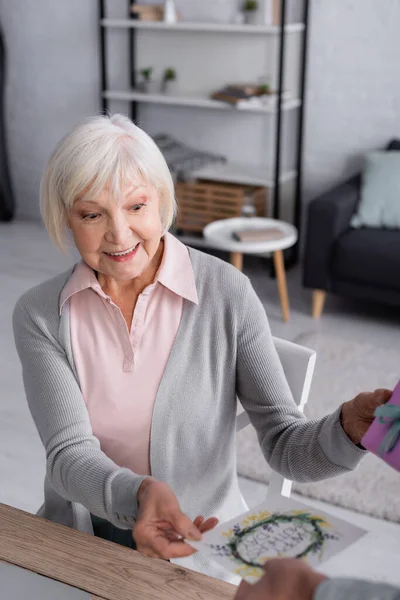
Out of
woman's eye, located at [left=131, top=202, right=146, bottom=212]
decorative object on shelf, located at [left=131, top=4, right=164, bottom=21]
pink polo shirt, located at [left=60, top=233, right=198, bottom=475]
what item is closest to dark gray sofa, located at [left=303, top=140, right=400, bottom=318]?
decorative object on shelf, located at [left=131, top=4, right=164, bottom=21]

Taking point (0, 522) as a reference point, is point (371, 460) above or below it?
below

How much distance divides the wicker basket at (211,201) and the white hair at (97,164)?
2.98m

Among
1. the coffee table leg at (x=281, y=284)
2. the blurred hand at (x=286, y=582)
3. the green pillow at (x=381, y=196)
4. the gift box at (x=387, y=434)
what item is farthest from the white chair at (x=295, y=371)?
the green pillow at (x=381, y=196)

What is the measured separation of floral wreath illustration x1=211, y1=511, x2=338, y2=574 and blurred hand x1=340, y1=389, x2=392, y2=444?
0.79 ft

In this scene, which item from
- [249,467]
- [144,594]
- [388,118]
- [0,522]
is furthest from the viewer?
[388,118]

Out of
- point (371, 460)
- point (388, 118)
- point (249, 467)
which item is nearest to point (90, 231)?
point (249, 467)

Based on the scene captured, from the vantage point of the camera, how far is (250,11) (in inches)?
169

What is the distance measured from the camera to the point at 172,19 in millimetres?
4449

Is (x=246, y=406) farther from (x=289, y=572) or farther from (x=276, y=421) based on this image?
(x=289, y=572)

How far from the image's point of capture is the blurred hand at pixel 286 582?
69 centimetres

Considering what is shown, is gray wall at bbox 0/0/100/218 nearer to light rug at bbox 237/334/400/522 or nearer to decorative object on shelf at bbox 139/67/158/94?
decorative object on shelf at bbox 139/67/158/94

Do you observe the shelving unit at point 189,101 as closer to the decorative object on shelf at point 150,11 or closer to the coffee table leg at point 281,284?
the decorative object on shelf at point 150,11

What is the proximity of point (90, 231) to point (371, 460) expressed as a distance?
1661 millimetres

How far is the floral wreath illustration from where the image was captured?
2.98 ft
